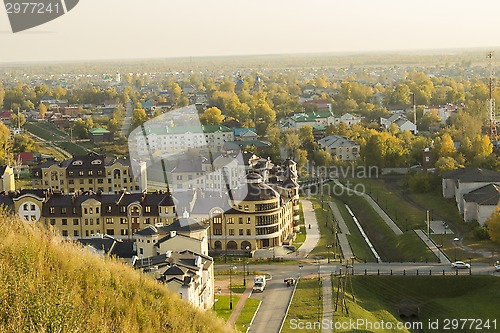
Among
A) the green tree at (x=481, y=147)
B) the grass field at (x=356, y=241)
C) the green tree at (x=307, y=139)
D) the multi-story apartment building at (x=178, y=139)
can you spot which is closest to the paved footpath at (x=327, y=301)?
the grass field at (x=356, y=241)

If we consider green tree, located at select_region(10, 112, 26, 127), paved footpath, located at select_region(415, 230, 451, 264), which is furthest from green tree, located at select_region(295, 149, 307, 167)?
green tree, located at select_region(10, 112, 26, 127)

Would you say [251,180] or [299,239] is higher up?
[251,180]

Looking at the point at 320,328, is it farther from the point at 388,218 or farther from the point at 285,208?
the point at 388,218

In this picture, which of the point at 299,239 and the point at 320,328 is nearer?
the point at 320,328

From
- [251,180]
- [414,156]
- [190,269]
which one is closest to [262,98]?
[414,156]

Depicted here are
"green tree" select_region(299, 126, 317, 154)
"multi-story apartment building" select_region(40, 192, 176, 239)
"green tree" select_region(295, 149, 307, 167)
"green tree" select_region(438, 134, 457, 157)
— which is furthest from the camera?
Result: "green tree" select_region(299, 126, 317, 154)

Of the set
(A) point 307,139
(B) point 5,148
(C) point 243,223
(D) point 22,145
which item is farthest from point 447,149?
(D) point 22,145

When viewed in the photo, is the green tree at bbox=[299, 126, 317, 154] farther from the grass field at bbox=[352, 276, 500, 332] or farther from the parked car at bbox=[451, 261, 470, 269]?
the grass field at bbox=[352, 276, 500, 332]
